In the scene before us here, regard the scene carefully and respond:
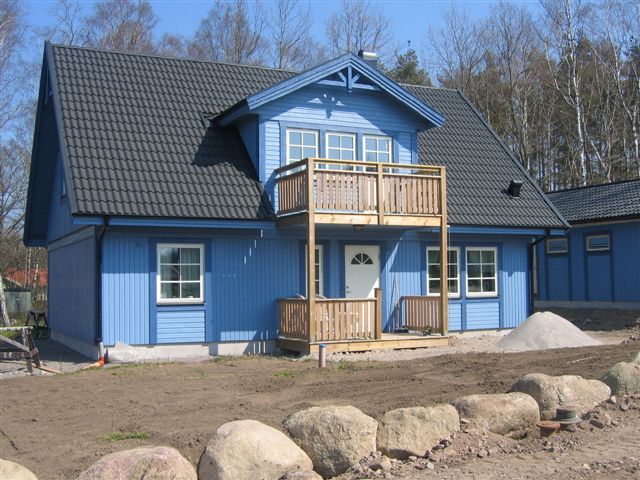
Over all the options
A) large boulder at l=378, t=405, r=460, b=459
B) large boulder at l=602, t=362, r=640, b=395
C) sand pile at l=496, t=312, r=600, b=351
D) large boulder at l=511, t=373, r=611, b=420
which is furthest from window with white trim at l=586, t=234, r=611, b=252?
large boulder at l=378, t=405, r=460, b=459

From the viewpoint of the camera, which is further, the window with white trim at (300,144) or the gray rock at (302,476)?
the window with white trim at (300,144)

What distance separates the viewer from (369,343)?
16531 millimetres

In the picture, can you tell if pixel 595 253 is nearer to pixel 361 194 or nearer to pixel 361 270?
pixel 361 270

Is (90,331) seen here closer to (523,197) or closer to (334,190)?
(334,190)

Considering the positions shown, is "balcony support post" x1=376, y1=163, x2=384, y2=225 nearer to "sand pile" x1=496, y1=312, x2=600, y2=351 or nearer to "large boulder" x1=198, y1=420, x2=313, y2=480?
"sand pile" x1=496, y1=312, x2=600, y2=351

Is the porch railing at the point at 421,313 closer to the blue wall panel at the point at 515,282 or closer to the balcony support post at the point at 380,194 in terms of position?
the balcony support post at the point at 380,194

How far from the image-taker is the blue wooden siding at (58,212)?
19797 mm

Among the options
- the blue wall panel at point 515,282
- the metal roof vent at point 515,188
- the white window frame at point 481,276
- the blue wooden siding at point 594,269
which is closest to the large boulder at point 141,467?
the white window frame at point 481,276

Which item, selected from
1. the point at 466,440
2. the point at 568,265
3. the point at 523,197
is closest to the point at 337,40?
the point at 568,265

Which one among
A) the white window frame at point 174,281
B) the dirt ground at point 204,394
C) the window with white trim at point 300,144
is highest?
the window with white trim at point 300,144

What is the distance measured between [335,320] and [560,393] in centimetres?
781

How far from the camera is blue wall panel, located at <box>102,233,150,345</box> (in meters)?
16.0

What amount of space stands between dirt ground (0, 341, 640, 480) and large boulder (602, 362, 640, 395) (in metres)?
1.07

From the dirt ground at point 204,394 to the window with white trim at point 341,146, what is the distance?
5321 mm
